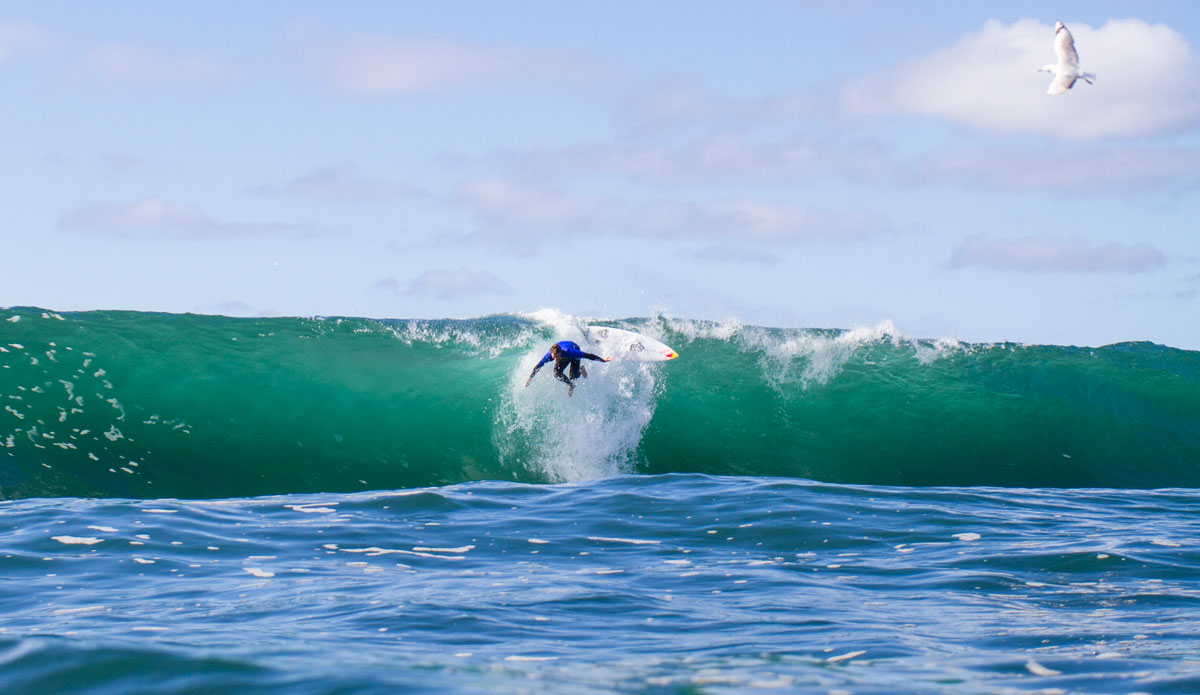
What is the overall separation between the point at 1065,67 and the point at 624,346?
7577 mm

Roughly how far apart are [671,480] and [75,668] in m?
6.95

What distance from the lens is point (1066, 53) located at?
49.0 feet

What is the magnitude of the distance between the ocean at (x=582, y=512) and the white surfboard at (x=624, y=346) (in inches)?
11.6

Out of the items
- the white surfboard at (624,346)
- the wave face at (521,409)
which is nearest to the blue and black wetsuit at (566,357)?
the wave face at (521,409)

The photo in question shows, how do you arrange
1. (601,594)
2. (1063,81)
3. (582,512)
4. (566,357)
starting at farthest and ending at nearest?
1. (1063,81)
2. (566,357)
3. (582,512)
4. (601,594)

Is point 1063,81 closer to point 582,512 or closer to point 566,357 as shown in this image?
point 566,357

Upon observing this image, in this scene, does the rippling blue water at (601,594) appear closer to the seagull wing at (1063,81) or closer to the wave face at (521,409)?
the wave face at (521,409)

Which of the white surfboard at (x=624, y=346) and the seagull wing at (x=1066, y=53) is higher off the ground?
the seagull wing at (x=1066, y=53)

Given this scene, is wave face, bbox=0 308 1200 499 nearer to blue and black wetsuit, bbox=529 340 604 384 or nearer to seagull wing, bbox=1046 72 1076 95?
blue and black wetsuit, bbox=529 340 604 384

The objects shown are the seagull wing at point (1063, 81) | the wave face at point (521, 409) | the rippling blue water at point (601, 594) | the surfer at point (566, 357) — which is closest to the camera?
the rippling blue water at point (601, 594)

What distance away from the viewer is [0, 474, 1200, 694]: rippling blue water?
402cm

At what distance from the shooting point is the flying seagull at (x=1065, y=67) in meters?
14.9

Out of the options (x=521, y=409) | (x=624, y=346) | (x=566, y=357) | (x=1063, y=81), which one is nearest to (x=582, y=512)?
(x=566, y=357)

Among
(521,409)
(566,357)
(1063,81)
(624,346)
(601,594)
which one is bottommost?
(601,594)
